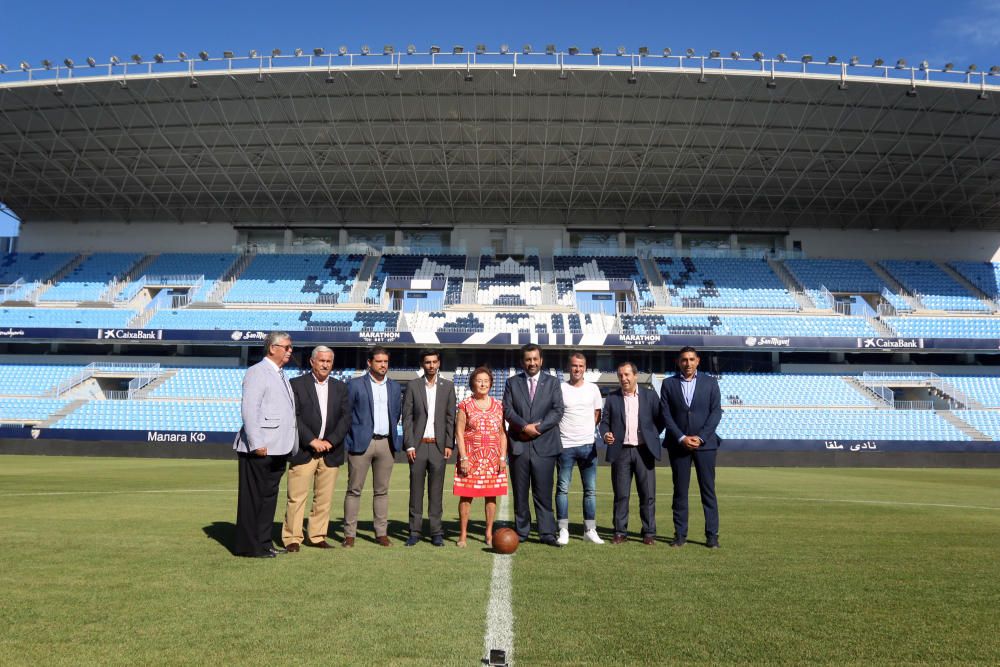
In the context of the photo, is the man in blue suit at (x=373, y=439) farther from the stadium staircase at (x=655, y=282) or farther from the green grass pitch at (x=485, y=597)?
the stadium staircase at (x=655, y=282)

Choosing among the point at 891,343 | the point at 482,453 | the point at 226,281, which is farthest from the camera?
the point at 226,281

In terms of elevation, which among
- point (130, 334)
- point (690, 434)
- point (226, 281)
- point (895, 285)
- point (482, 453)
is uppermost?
point (895, 285)

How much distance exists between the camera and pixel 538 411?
7.71 metres

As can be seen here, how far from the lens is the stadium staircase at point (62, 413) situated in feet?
102

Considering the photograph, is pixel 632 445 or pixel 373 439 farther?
pixel 632 445

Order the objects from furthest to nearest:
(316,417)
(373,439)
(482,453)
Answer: (373,439) → (482,453) → (316,417)

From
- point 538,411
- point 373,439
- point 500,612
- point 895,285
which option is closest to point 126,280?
point 373,439

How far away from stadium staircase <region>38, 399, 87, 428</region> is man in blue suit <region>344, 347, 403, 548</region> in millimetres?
29102

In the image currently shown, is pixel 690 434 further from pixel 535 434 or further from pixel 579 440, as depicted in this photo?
pixel 535 434

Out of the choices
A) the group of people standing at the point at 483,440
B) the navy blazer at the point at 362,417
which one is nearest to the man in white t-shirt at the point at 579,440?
the group of people standing at the point at 483,440

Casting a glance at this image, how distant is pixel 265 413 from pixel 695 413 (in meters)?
4.50

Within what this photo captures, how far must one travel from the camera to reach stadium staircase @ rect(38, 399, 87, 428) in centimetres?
3105

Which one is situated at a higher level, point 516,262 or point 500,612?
point 516,262

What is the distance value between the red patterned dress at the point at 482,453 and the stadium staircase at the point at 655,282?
108 feet
